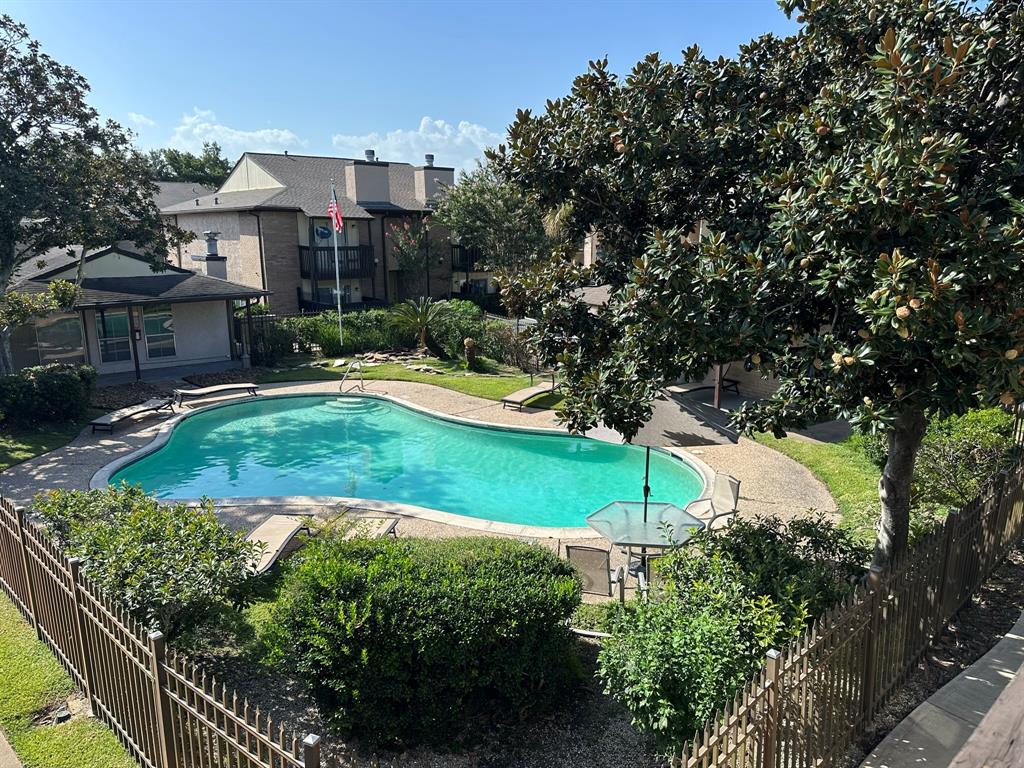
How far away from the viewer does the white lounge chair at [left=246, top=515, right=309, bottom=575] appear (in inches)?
410

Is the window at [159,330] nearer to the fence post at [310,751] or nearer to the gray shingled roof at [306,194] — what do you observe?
the gray shingled roof at [306,194]

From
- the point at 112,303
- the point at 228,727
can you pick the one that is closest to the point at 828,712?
the point at 228,727

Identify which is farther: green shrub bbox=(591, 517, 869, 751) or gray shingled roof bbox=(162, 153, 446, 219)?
gray shingled roof bbox=(162, 153, 446, 219)

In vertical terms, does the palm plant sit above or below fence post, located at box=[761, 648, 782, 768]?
above

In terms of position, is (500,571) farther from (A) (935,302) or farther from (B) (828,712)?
(A) (935,302)

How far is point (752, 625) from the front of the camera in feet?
18.7

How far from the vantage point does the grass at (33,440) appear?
17.2 metres

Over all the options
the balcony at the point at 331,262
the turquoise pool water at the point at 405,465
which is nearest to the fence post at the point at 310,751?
the turquoise pool water at the point at 405,465

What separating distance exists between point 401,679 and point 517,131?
18.8ft

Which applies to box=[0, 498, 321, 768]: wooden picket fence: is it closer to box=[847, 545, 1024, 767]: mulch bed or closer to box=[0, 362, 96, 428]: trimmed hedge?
box=[847, 545, 1024, 767]: mulch bed

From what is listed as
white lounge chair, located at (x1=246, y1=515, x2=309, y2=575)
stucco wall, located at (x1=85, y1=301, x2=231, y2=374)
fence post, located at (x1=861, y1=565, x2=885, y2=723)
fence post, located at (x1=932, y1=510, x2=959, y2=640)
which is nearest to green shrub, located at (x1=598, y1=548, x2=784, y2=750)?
fence post, located at (x1=861, y1=565, x2=885, y2=723)

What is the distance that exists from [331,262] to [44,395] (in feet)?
61.9

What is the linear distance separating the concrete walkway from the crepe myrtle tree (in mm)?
1350

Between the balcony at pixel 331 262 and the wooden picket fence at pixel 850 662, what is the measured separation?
3252 cm
